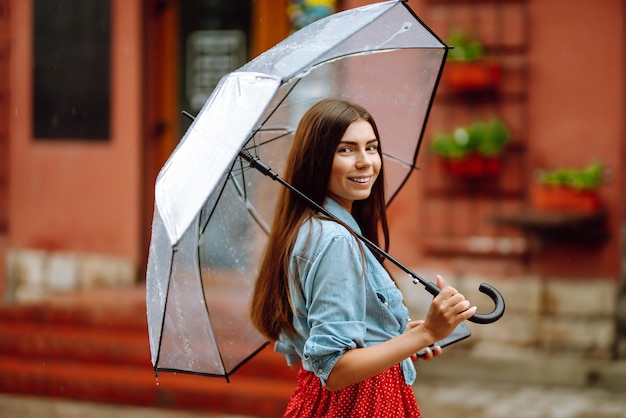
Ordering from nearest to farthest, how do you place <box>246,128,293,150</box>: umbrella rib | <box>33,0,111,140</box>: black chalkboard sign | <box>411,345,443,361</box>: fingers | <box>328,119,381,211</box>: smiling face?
1. <box>328,119,381,211</box>: smiling face
2. <box>411,345,443,361</box>: fingers
3. <box>246,128,293,150</box>: umbrella rib
4. <box>33,0,111,140</box>: black chalkboard sign

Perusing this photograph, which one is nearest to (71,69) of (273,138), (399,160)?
(399,160)

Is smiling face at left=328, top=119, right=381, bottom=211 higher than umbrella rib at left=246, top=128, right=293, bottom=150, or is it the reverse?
umbrella rib at left=246, top=128, right=293, bottom=150

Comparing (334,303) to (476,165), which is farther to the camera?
(476,165)

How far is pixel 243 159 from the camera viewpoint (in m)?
3.17

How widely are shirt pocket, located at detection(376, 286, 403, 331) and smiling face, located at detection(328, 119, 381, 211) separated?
27 cm

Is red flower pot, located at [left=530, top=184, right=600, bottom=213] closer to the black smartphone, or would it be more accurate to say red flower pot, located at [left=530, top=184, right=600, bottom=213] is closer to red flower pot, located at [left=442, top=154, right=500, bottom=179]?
red flower pot, located at [left=442, top=154, right=500, bottom=179]

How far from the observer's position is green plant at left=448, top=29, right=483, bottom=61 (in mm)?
7016

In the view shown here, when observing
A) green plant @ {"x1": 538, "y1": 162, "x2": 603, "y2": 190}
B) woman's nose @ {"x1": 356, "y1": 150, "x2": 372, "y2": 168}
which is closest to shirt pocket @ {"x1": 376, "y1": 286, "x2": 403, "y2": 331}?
woman's nose @ {"x1": 356, "y1": 150, "x2": 372, "y2": 168}

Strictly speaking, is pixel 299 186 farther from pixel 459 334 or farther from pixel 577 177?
pixel 577 177

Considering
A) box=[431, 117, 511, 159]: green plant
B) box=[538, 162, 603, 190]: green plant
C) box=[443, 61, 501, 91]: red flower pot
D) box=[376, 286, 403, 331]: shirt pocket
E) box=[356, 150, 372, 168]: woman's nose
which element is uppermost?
box=[443, 61, 501, 91]: red flower pot

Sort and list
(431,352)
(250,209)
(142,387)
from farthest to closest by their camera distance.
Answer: (142,387) < (250,209) < (431,352)

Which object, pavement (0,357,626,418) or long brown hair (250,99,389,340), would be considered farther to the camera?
pavement (0,357,626,418)

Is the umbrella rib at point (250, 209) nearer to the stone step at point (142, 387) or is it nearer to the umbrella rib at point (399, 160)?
the umbrella rib at point (399, 160)

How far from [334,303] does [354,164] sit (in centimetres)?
43
